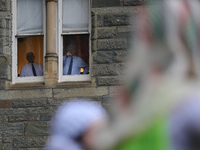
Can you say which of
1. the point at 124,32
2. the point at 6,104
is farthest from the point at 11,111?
the point at 124,32

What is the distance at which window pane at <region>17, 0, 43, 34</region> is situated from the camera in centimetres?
596

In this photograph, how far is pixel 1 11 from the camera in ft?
18.8

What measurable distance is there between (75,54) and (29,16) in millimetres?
1028

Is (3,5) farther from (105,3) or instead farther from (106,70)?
(106,70)

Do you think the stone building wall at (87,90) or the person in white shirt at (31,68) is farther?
the person in white shirt at (31,68)

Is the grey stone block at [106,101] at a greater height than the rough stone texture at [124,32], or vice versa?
the rough stone texture at [124,32]

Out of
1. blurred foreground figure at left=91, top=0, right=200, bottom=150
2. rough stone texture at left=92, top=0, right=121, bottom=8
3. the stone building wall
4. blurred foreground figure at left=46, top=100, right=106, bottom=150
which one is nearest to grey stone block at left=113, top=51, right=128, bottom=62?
the stone building wall

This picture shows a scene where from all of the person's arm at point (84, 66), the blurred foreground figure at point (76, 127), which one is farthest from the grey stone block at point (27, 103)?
the blurred foreground figure at point (76, 127)

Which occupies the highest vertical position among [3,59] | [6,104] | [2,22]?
[2,22]

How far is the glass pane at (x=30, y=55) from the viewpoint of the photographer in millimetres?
5929

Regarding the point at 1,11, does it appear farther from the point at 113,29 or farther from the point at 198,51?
the point at 198,51

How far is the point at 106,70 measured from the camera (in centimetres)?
541

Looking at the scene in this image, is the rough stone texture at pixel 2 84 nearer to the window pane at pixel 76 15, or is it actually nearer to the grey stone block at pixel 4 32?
the grey stone block at pixel 4 32

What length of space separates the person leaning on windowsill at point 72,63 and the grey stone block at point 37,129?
0.94 metres
